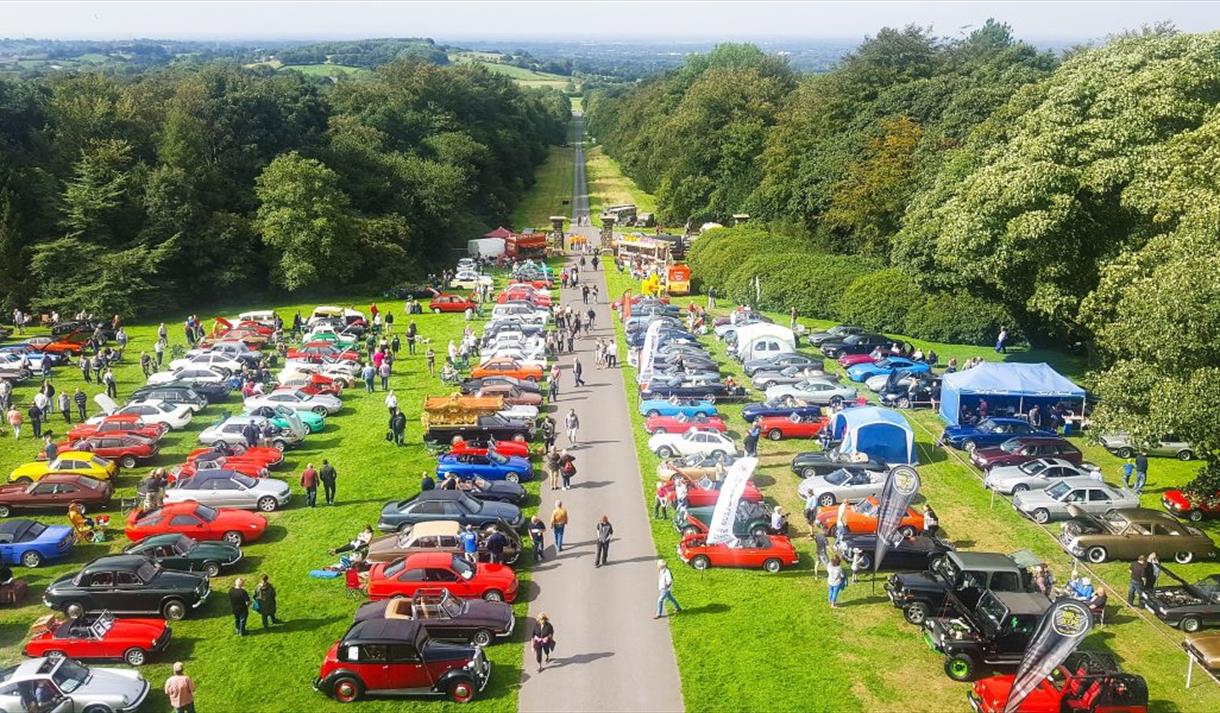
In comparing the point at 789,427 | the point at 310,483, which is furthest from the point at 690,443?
the point at 310,483

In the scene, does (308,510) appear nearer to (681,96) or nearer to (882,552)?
(882,552)

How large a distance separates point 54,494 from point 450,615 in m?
13.7

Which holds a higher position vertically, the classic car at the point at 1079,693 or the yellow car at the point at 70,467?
the classic car at the point at 1079,693

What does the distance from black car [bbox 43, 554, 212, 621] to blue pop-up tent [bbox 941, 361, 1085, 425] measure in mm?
25143

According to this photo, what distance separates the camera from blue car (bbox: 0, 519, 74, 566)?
21688 millimetres

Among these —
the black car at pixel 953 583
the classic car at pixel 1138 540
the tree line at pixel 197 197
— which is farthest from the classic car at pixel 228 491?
the tree line at pixel 197 197

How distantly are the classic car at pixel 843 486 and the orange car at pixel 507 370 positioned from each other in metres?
14.0

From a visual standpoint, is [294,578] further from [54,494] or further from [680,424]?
[680,424]

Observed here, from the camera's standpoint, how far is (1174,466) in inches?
1155

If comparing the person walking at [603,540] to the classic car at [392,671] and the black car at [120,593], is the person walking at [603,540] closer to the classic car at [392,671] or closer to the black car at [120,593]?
the classic car at [392,671]

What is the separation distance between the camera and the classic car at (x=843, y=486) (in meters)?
25.5

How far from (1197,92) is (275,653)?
36608 mm

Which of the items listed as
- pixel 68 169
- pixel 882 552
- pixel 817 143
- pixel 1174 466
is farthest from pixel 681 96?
pixel 882 552

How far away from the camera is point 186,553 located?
68.6 feet
